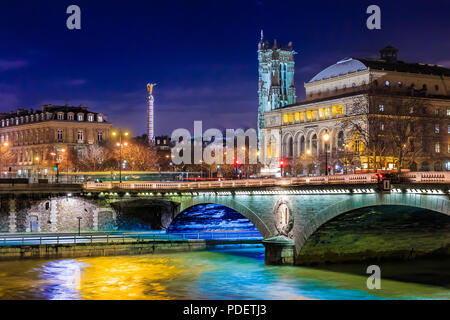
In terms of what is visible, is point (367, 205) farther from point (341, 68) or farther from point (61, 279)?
point (341, 68)

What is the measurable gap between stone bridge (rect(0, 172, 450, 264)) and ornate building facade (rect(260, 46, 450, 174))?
38.7 metres

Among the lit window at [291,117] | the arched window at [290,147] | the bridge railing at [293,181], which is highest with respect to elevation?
the lit window at [291,117]

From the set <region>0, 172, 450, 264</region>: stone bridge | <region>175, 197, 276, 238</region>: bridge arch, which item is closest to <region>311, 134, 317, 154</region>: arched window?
<region>0, 172, 450, 264</region>: stone bridge

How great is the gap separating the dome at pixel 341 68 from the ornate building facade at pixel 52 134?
50845 mm

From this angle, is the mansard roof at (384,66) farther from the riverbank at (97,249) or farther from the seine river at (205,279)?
the seine river at (205,279)

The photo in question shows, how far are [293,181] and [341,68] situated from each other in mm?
100092

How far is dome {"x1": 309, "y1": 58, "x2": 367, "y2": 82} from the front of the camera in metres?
150

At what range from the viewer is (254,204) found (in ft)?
214

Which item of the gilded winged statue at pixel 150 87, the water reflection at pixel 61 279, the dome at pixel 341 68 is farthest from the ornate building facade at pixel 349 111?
the water reflection at pixel 61 279

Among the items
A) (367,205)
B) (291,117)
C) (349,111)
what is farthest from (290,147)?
(367,205)

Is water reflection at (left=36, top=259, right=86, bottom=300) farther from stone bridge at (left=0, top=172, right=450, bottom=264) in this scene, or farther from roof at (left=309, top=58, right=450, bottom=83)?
roof at (left=309, top=58, right=450, bottom=83)

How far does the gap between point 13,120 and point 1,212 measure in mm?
104968

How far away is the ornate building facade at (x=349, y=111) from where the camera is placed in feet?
413
